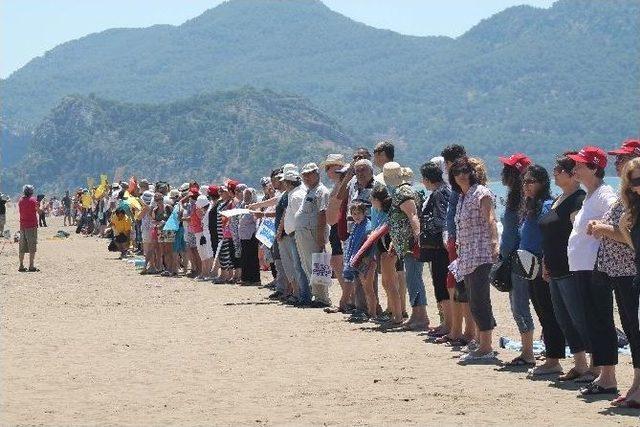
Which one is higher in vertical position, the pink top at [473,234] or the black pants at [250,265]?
the pink top at [473,234]

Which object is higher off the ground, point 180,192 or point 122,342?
point 180,192

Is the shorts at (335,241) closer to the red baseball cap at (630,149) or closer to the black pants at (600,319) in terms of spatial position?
the black pants at (600,319)

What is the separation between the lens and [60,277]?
23.4m

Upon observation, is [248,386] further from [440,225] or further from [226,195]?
[226,195]

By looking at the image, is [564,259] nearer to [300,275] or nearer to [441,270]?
[441,270]

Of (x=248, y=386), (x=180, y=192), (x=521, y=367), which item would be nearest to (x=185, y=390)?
(x=248, y=386)

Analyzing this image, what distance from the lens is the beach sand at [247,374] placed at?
8570 millimetres

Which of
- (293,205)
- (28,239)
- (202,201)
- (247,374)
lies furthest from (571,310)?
(28,239)

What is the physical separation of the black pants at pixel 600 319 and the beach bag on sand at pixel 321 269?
6.72 m

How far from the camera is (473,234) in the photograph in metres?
10.6

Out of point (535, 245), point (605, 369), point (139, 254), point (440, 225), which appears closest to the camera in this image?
point (605, 369)

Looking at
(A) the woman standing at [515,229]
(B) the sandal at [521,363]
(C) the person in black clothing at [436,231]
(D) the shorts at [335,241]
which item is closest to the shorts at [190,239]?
(D) the shorts at [335,241]

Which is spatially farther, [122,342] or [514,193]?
[122,342]

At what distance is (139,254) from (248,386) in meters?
20.1
